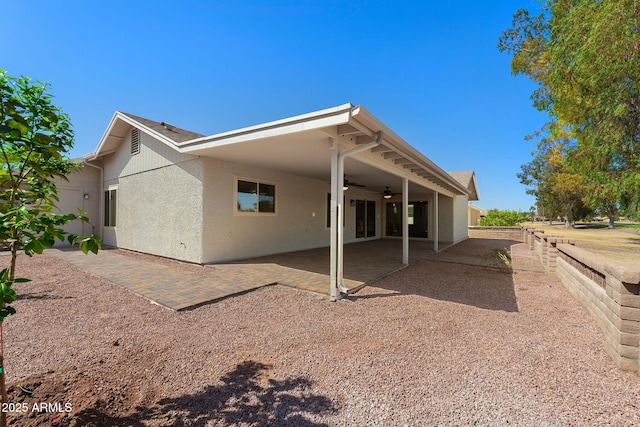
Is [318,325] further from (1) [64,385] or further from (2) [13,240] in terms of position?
(2) [13,240]

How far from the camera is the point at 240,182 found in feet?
26.4

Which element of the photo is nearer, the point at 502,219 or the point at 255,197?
the point at 255,197

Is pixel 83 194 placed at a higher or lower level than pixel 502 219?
higher

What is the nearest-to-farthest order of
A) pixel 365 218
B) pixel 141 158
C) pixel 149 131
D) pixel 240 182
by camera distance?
pixel 240 182, pixel 149 131, pixel 141 158, pixel 365 218

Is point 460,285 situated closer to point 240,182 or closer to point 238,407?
point 238,407

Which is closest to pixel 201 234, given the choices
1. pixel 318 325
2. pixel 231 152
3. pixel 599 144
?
pixel 231 152

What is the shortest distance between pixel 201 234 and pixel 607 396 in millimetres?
7413

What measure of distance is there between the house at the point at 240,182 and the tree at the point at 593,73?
372 cm

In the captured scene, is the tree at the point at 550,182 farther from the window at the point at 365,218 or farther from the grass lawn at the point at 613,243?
the window at the point at 365,218

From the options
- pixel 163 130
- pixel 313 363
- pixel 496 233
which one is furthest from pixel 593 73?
pixel 496 233

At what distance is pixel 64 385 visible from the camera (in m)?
2.22

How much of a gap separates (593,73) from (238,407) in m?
8.80

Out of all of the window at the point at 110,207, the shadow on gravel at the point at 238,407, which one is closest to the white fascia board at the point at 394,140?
the shadow on gravel at the point at 238,407

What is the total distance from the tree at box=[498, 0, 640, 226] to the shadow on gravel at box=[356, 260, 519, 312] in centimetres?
440
